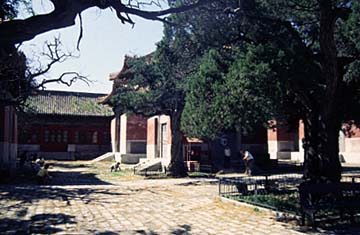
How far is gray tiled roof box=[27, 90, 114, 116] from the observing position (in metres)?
39.8

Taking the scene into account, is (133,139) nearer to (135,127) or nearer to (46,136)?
(135,127)

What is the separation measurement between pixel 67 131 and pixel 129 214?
30670 millimetres

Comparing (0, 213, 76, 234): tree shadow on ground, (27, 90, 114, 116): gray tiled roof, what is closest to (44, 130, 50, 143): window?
(27, 90, 114, 116): gray tiled roof

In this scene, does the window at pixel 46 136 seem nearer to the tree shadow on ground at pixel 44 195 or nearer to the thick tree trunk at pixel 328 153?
the tree shadow on ground at pixel 44 195

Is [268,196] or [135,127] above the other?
[135,127]

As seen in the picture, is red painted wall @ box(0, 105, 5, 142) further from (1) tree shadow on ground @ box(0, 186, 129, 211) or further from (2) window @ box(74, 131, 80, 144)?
(2) window @ box(74, 131, 80, 144)

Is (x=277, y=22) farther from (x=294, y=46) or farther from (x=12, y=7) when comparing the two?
(x=12, y=7)

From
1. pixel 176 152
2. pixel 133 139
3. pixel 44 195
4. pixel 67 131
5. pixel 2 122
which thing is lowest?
pixel 44 195

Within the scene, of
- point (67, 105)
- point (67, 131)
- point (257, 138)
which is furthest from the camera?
point (67, 105)

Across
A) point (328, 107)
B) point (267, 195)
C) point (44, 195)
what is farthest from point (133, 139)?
point (328, 107)

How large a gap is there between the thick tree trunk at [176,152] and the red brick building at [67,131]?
18.4 m

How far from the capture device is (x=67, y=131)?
3953 centimetres

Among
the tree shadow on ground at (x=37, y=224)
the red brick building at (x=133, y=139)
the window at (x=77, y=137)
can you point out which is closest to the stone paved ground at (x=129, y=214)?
the tree shadow on ground at (x=37, y=224)

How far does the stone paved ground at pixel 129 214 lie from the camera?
8.49 meters
